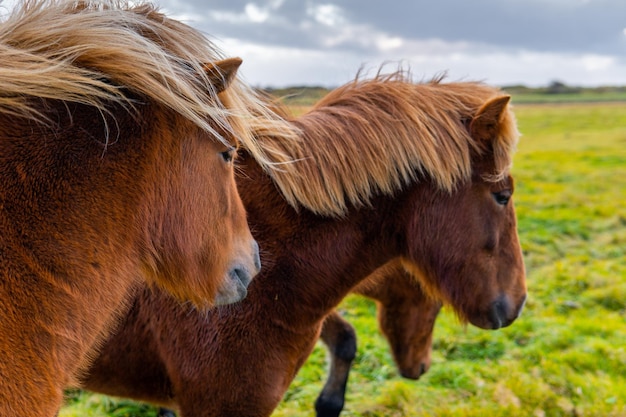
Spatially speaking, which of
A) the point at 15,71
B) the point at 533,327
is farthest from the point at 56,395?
the point at 533,327

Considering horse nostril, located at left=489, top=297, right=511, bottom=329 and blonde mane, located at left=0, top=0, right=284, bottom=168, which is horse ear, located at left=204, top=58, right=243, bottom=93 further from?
horse nostril, located at left=489, top=297, right=511, bottom=329

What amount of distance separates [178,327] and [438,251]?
1347 mm

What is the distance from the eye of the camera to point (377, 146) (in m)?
2.77

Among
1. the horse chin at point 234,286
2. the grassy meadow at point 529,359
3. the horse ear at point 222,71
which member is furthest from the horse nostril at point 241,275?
the grassy meadow at point 529,359

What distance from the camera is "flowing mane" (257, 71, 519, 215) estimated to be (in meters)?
2.70

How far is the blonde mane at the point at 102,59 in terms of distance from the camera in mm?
1610

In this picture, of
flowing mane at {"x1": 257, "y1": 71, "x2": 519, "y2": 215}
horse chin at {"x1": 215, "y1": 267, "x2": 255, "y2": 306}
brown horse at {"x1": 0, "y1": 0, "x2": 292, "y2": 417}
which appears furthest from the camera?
flowing mane at {"x1": 257, "y1": 71, "x2": 519, "y2": 215}

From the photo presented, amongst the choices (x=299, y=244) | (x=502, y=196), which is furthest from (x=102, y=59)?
(x=502, y=196)

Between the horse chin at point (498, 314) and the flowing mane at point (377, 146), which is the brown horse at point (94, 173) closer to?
the flowing mane at point (377, 146)

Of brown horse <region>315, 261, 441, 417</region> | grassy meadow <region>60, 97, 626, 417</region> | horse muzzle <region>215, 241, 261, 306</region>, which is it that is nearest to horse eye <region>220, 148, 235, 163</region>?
horse muzzle <region>215, 241, 261, 306</region>

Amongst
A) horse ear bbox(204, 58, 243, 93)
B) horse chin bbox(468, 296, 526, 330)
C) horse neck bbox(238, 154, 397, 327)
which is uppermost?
horse ear bbox(204, 58, 243, 93)

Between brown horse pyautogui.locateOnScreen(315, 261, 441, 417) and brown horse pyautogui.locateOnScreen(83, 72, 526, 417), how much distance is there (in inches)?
49.1

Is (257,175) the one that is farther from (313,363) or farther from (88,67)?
(313,363)

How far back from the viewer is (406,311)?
429cm
